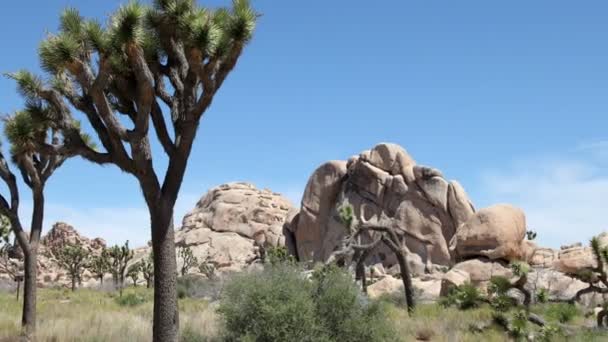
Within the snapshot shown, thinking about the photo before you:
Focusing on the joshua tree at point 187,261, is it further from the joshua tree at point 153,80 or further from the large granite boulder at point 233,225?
the joshua tree at point 153,80

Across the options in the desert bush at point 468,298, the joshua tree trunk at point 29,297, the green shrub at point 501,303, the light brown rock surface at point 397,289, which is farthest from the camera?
the light brown rock surface at point 397,289

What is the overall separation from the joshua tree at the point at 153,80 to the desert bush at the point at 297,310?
4.41 ft

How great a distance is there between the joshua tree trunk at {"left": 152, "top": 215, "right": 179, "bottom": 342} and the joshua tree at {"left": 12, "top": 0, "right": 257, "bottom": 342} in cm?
2

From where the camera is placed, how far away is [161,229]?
33.5 ft

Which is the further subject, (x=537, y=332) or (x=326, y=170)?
(x=326, y=170)

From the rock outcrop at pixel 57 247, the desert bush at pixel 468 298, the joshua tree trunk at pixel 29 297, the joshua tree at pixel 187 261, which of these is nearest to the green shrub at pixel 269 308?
the joshua tree trunk at pixel 29 297

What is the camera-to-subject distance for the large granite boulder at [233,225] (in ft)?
163

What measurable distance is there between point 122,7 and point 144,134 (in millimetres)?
1989

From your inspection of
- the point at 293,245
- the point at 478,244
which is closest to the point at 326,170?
the point at 293,245

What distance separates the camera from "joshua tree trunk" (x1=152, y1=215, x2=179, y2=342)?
10.1m

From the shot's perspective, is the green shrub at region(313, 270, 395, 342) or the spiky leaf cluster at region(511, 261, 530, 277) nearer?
the green shrub at region(313, 270, 395, 342)

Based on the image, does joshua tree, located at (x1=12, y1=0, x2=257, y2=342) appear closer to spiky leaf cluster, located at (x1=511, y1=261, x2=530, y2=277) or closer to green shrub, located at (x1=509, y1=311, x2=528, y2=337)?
green shrub, located at (x1=509, y1=311, x2=528, y2=337)

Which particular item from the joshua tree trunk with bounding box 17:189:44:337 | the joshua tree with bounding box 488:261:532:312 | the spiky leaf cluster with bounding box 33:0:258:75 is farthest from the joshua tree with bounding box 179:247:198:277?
the spiky leaf cluster with bounding box 33:0:258:75

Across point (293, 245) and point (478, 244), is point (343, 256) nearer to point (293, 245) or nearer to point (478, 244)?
point (478, 244)
